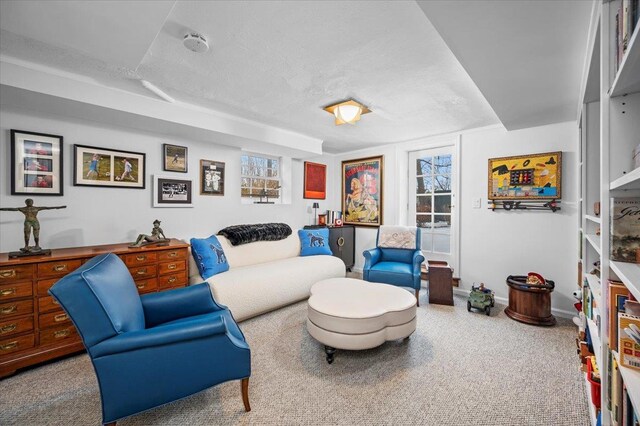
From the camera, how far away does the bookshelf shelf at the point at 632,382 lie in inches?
31.2

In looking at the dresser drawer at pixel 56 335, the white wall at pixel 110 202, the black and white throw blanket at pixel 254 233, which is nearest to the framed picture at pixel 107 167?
the white wall at pixel 110 202

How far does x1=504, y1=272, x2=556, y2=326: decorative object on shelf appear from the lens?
9.16 ft

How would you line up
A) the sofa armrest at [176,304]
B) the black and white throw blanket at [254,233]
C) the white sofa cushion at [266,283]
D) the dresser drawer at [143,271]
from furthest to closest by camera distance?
the black and white throw blanket at [254,233]
the white sofa cushion at [266,283]
the dresser drawer at [143,271]
the sofa armrest at [176,304]

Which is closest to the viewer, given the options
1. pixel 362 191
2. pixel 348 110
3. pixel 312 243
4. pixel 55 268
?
pixel 55 268

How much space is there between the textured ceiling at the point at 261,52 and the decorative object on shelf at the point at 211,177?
2.92 feet

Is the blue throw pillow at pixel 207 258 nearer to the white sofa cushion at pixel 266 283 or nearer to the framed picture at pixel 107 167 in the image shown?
the white sofa cushion at pixel 266 283

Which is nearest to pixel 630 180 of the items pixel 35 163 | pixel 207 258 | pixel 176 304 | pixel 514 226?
pixel 176 304

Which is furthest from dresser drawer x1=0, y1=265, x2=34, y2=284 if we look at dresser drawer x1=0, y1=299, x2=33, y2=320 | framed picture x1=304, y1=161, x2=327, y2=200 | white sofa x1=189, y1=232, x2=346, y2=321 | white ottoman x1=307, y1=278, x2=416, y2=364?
framed picture x1=304, y1=161, x2=327, y2=200

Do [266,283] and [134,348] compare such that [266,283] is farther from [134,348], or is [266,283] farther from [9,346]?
[9,346]

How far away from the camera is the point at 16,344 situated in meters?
1.97

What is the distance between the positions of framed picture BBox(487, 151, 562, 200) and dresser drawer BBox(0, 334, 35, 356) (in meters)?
4.79

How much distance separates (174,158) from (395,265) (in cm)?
314

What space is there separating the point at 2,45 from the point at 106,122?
1.01 m

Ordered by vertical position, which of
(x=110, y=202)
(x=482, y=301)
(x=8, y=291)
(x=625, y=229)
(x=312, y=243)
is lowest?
(x=482, y=301)
